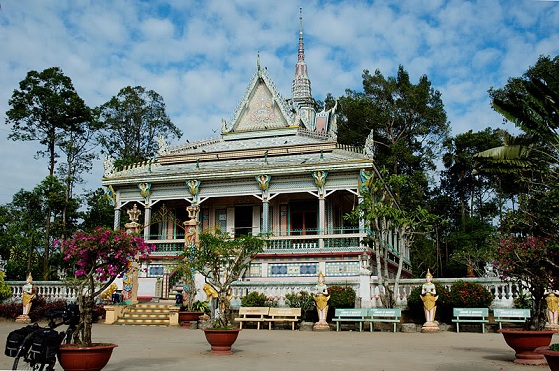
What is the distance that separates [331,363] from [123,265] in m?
3.76

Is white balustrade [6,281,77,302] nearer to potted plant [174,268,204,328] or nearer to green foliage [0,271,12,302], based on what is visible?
green foliage [0,271,12,302]

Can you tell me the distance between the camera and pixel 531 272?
9977mm

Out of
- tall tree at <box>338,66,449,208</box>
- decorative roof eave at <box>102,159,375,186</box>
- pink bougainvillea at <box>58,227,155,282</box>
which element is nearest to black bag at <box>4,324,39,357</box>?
pink bougainvillea at <box>58,227,155,282</box>

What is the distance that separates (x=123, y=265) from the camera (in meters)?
9.17

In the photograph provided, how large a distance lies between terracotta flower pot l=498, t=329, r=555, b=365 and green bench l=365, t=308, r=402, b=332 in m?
6.99

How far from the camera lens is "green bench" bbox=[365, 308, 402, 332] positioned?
16.6m

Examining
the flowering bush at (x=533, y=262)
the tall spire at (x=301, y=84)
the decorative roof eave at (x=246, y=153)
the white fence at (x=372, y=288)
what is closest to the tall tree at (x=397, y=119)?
the tall spire at (x=301, y=84)

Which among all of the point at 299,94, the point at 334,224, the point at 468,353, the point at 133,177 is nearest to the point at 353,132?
the point at 299,94

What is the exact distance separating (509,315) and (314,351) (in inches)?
266

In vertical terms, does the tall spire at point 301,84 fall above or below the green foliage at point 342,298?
above

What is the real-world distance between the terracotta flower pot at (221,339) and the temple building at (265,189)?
478 inches

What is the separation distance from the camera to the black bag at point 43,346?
281 inches

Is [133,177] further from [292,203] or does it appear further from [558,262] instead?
[558,262]

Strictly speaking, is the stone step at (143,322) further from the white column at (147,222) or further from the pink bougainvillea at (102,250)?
the pink bougainvillea at (102,250)
